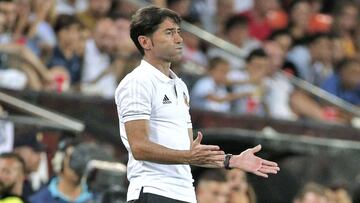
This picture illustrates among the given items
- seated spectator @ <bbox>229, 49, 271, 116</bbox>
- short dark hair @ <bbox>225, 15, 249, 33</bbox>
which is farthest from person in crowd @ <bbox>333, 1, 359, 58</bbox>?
seated spectator @ <bbox>229, 49, 271, 116</bbox>

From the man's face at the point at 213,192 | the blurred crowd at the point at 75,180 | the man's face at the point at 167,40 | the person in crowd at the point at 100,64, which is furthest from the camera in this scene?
the person in crowd at the point at 100,64

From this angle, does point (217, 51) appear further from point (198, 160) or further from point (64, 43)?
point (198, 160)

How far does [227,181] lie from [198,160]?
13.1 feet

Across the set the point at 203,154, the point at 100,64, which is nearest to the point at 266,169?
the point at 203,154

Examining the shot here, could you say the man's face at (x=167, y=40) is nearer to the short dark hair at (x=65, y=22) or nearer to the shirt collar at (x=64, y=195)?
the shirt collar at (x=64, y=195)

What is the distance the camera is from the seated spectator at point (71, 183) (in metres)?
9.74

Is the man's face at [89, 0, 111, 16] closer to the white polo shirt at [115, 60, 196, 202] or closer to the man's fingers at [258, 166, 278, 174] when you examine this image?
the white polo shirt at [115, 60, 196, 202]

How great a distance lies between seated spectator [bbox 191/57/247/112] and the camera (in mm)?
14281

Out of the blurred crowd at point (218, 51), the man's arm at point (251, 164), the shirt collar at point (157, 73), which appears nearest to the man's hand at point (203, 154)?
the man's arm at point (251, 164)

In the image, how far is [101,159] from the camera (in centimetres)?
931

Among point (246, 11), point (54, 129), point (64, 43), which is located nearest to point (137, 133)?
point (54, 129)

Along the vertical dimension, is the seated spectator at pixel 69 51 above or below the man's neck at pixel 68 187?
above

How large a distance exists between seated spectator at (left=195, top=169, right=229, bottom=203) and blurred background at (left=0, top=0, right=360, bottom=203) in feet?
0.04

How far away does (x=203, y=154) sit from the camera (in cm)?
635
